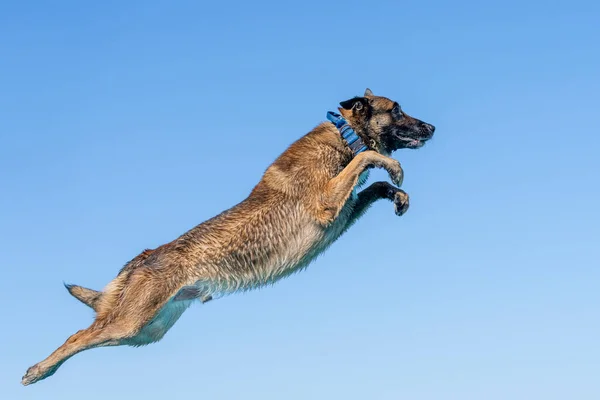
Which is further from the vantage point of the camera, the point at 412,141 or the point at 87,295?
the point at 412,141

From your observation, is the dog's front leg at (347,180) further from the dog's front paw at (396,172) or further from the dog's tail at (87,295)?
the dog's tail at (87,295)

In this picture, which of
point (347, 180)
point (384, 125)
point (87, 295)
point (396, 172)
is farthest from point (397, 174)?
point (87, 295)

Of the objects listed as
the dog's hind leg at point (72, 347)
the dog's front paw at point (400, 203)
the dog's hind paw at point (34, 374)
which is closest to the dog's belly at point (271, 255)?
the dog's front paw at point (400, 203)

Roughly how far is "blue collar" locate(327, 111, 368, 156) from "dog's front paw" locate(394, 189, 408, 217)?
958mm

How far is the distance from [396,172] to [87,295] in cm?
505

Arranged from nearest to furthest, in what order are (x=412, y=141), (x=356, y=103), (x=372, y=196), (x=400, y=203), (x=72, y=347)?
(x=72, y=347) → (x=400, y=203) → (x=372, y=196) → (x=356, y=103) → (x=412, y=141)

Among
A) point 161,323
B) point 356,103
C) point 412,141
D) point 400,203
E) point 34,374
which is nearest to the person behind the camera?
point 34,374

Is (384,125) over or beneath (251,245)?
over

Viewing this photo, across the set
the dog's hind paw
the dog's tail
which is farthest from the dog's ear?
the dog's hind paw

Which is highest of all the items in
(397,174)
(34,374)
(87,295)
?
(397,174)

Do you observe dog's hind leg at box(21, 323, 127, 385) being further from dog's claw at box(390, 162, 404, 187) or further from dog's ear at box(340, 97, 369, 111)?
dog's ear at box(340, 97, 369, 111)

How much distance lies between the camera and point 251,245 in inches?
475

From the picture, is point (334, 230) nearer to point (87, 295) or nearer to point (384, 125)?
point (384, 125)

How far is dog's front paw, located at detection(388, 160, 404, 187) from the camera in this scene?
1212 cm
